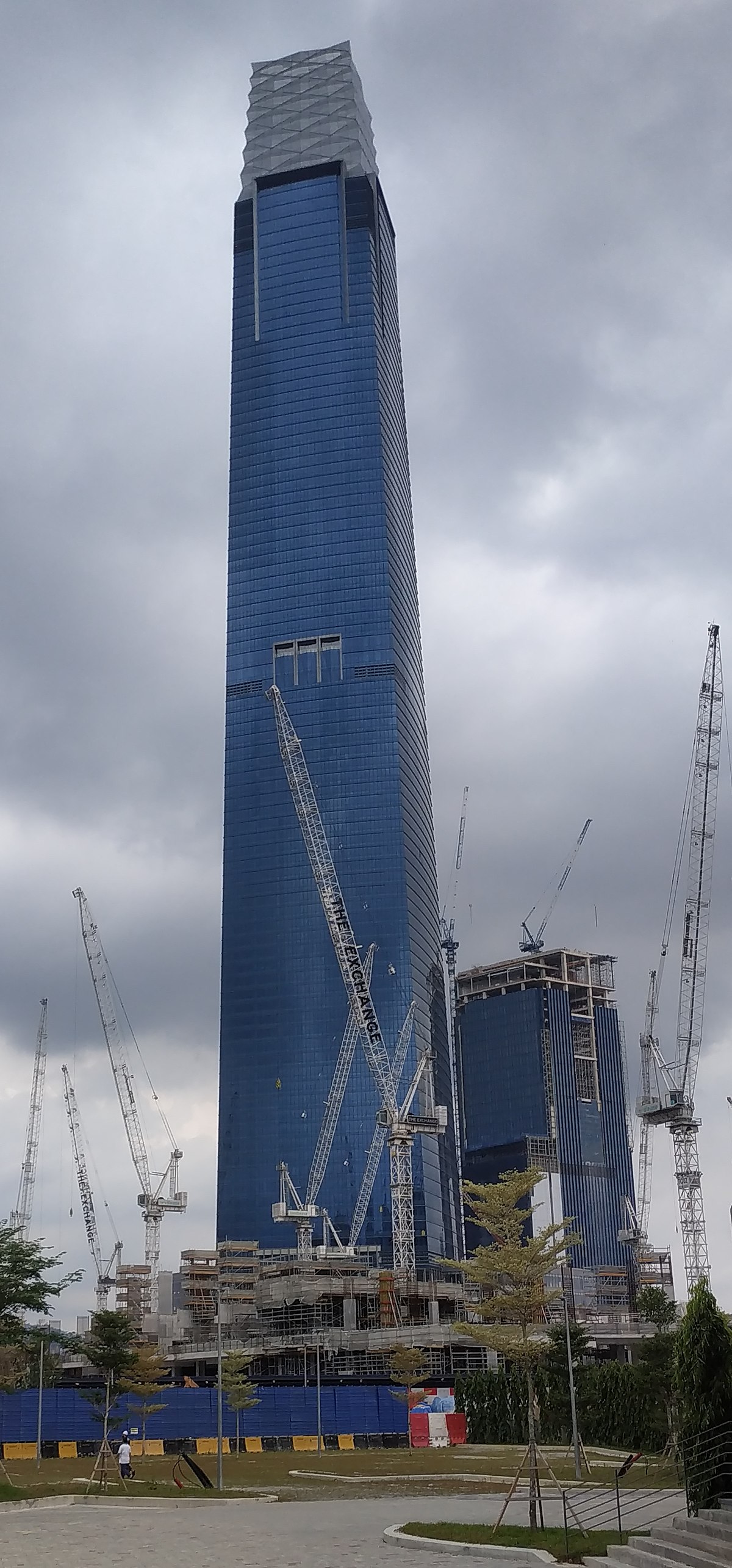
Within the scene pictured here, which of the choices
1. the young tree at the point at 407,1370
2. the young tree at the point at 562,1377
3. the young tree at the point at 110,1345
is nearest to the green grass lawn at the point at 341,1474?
the young tree at the point at 562,1377

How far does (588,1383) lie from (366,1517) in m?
67.6

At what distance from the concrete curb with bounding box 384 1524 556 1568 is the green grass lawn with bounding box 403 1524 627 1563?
0.34 metres

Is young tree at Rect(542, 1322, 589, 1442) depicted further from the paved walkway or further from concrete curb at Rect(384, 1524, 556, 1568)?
concrete curb at Rect(384, 1524, 556, 1568)

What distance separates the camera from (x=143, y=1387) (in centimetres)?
10525

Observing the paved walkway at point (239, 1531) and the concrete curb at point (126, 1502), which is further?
the concrete curb at point (126, 1502)

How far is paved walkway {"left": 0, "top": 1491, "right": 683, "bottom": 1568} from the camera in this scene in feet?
120

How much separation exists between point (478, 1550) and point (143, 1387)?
7442 cm

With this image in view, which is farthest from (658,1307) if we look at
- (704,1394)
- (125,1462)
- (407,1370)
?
(704,1394)

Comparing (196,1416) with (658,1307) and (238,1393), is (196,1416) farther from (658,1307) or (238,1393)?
(658,1307)

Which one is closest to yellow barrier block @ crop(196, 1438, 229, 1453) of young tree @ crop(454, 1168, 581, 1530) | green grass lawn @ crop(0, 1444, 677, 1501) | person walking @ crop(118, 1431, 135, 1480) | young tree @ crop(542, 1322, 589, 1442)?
green grass lawn @ crop(0, 1444, 677, 1501)

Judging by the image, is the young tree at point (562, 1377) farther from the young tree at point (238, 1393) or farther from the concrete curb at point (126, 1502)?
the concrete curb at point (126, 1502)

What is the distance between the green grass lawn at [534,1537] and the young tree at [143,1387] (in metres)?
58.3

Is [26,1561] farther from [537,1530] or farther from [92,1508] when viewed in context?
[92,1508]

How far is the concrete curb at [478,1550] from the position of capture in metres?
35.8
